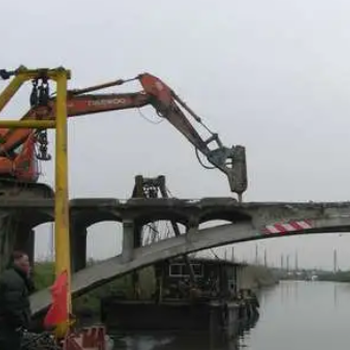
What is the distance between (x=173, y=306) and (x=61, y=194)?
17331 millimetres

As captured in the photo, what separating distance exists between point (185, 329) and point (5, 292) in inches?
776

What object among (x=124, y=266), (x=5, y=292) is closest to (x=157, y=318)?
(x=124, y=266)

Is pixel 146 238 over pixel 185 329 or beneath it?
over

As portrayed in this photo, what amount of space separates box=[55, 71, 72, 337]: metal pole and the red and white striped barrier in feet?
34.4

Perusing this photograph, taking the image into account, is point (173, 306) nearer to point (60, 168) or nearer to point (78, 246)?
point (78, 246)

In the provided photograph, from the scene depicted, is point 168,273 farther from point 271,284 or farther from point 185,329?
point 271,284

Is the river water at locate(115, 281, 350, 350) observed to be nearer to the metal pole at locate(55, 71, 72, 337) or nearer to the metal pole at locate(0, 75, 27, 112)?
the metal pole at locate(0, 75, 27, 112)

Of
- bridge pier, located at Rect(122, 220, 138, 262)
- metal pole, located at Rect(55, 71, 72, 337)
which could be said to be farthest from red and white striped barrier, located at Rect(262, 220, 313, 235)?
metal pole, located at Rect(55, 71, 72, 337)

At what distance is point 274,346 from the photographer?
25750 mm

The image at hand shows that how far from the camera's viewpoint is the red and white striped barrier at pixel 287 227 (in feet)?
67.0

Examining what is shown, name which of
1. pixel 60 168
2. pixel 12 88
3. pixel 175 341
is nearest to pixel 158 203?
pixel 175 341

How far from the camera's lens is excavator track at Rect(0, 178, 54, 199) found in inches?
838

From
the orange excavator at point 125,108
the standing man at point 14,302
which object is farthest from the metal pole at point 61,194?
the orange excavator at point 125,108

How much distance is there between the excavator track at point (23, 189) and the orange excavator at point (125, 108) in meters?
0.09
